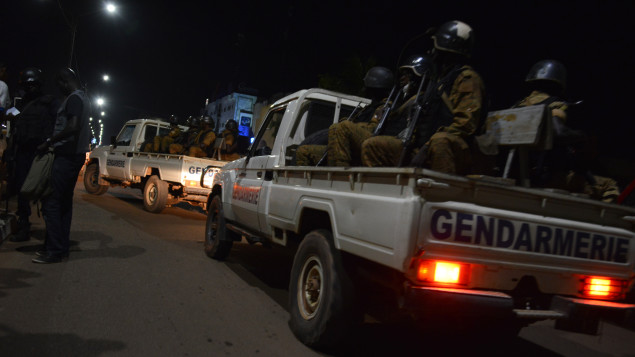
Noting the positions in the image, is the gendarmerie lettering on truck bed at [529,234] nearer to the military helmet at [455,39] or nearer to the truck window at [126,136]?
the military helmet at [455,39]

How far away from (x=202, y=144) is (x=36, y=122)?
4.81m

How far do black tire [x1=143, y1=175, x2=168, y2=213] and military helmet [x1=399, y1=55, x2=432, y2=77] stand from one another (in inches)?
279

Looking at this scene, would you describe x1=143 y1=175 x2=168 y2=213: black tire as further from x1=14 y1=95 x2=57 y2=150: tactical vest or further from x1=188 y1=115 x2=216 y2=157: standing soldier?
x1=14 y1=95 x2=57 y2=150: tactical vest

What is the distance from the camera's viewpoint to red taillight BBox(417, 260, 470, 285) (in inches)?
98.7

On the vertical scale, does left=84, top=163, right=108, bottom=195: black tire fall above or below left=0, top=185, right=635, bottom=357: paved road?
above

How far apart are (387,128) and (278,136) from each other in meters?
1.36

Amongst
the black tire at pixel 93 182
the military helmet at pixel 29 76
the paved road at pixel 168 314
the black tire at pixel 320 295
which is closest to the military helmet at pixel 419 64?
the black tire at pixel 320 295

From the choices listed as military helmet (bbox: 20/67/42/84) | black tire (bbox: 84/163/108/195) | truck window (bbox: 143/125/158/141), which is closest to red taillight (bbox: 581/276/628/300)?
military helmet (bbox: 20/67/42/84)

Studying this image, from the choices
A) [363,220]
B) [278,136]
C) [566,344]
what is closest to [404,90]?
[278,136]

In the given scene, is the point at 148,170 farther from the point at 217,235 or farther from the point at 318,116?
the point at 318,116

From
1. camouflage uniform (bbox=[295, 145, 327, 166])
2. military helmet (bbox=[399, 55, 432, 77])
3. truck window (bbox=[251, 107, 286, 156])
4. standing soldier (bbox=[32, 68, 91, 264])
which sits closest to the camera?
military helmet (bbox=[399, 55, 432, 77])

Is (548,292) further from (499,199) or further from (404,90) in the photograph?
(404,90)

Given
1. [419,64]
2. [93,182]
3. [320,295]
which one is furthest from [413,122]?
[93,182]

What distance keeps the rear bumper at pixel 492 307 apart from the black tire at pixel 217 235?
12.3 ft
